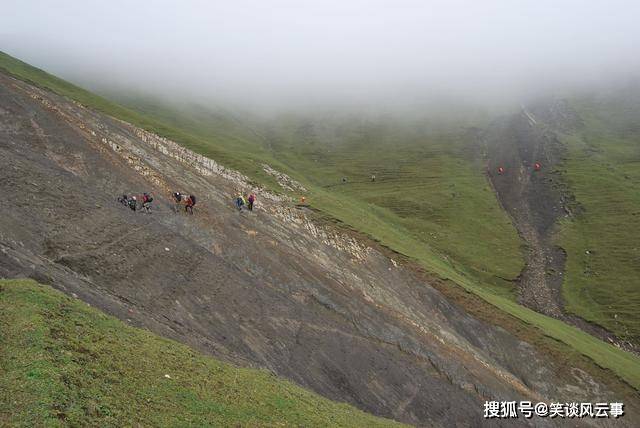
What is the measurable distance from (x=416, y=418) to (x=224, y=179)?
4238 centimetres

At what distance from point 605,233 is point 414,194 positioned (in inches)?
1684

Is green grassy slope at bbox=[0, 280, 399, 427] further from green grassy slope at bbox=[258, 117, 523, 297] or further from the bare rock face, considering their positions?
green grassy slope at bbox=[258, 117, 523, 297]

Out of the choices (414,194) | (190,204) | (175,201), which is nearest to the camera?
(190,204)

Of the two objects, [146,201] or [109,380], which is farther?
[146,201]

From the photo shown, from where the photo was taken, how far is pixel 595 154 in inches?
5920

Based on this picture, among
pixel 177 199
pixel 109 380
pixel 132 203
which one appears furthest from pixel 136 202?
pixel 109 380

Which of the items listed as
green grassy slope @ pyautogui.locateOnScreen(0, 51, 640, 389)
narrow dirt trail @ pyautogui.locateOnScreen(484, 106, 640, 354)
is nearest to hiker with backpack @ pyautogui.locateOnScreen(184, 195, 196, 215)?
green grassy slope @ pyautogui.locateOnScreen(0, 51, 640, 389)

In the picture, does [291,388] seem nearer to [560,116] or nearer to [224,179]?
[224,179]

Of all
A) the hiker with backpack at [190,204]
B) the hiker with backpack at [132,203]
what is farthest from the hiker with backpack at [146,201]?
the hiker with backpack at [190,204]

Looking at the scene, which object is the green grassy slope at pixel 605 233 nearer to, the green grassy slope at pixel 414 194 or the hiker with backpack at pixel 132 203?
the green grassy slope at pixel 414 194

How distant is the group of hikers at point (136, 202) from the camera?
40.6 meters

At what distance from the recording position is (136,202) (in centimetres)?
4191

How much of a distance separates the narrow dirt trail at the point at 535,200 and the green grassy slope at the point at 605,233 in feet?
7.94

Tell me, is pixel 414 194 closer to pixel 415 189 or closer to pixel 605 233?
pixel 415 189
